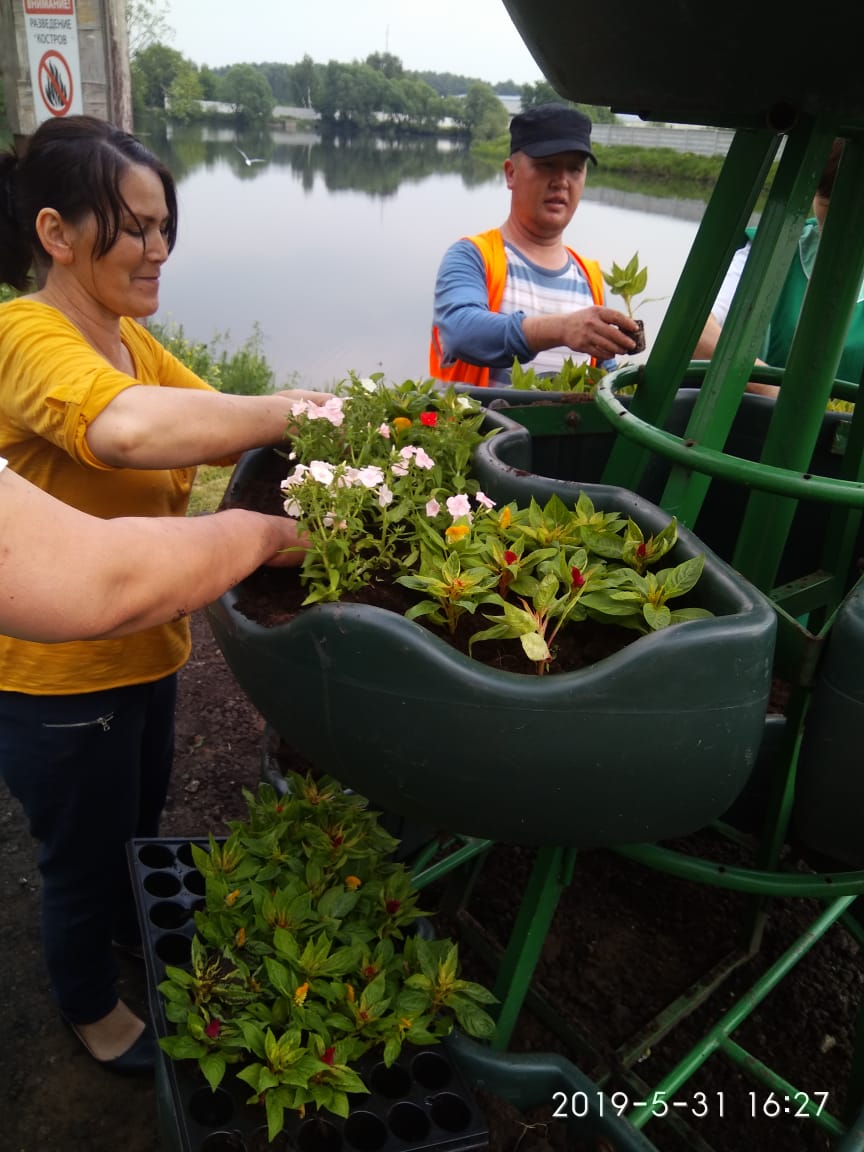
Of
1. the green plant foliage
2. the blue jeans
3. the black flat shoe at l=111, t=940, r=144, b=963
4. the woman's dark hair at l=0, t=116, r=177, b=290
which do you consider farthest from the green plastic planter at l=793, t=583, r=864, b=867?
the green plant foliage

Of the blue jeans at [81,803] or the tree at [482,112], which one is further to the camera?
the tree at [482,112]

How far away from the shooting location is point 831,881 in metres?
1.29

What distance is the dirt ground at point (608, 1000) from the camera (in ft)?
5.79

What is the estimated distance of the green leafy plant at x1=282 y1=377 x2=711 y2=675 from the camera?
1.03 m

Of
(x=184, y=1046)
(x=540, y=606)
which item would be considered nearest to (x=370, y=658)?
(x=540, y=606)

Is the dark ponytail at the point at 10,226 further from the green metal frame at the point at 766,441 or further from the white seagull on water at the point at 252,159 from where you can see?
the white seagull on water at the point at 252,159

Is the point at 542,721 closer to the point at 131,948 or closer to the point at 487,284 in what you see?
the point at 131,948

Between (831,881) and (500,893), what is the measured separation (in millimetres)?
1071

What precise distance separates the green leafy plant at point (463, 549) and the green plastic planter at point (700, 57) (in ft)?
1.66

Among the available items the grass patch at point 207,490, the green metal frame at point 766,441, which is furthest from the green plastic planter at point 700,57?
the grass patch at point 207,490

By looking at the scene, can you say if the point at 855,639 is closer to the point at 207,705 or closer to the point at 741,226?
the point at 741,226

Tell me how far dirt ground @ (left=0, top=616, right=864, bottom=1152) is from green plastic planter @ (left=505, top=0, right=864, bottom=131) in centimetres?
163

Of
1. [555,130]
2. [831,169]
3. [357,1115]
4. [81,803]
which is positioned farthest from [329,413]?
[555,130]

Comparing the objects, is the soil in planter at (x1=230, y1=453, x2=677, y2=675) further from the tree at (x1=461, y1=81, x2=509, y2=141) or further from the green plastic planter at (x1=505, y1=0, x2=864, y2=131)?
the tree at (x1=461, y1=81, x2=509, y2=141)
